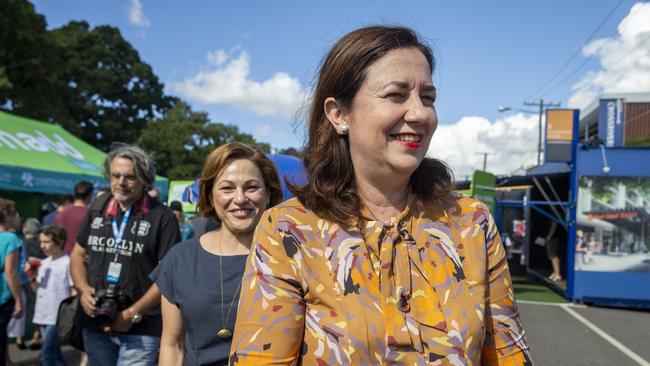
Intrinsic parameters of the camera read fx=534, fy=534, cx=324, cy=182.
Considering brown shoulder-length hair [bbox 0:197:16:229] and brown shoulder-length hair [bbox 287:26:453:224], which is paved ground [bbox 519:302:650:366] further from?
brown shoulder-length hair [bbox 0:197:16:229]

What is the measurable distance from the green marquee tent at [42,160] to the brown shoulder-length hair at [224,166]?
736 centimetres

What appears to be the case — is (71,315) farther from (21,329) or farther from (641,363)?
(641,363)

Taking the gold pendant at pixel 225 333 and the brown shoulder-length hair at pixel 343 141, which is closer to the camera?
the brown shoulder-length hair at pixel 343 141

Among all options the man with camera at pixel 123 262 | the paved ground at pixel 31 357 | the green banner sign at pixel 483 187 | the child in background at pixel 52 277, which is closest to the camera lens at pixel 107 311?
the man with camera at pixel 123 262

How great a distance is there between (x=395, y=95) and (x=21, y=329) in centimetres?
633

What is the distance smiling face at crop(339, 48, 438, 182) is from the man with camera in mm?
2192

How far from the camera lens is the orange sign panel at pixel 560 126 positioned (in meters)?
11.0

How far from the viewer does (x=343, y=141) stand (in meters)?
1.54

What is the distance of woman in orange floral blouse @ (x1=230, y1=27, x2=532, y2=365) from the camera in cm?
125

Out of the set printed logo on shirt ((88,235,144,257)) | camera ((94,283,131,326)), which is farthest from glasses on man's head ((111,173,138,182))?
camera ((94,283,131,326))

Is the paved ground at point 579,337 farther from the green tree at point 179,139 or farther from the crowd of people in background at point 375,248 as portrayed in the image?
the green tree at point 179,139

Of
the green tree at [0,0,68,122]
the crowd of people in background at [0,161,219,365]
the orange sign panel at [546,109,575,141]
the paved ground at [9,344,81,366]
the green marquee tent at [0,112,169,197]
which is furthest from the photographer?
the green tree at [0,0,68,122]

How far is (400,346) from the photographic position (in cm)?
123

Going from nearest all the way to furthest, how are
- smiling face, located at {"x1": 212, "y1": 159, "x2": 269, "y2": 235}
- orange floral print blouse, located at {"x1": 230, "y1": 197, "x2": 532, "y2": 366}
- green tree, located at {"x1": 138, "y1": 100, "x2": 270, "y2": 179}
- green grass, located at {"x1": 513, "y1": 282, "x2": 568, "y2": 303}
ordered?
orange floral print blouse, located at {"x1": 230, "y1": 197, "x2": 532, "y2": 366} < smiling face, located at {"x1": 212, "y1": 159, "x2": 269, "y2": 235} < green grass, located at {"x1": 513, "y1": 282, "x2": 568, "y2": 303} < green tree, located at {"x1": 138, "y1": 100, "x2": 270, "y2": 179}
